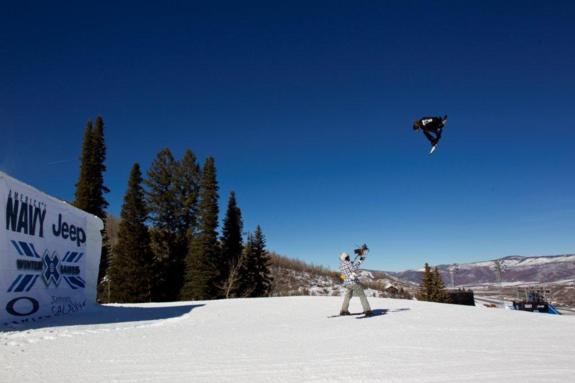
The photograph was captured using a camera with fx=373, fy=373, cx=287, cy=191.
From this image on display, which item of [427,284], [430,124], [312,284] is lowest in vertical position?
Answer: [427,284]

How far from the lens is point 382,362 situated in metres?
4.53

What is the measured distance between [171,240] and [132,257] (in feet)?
23.9

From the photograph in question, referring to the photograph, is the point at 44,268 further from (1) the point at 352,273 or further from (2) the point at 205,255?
(2) the point at 205,255

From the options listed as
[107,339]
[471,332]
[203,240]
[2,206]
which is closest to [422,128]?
[471,332]

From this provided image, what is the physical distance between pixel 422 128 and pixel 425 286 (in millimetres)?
39694

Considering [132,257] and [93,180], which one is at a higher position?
[93,180]

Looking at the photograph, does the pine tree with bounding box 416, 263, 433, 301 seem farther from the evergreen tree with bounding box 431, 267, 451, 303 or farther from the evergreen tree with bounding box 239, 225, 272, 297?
the evergreen tree with bounding box 239, 225, 272, 297

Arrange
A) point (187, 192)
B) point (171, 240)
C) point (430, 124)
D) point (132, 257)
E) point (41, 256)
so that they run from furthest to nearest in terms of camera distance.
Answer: point (187, 192)
point (171, 240)
point (132, 257)
point (41, 256)
point (430, 124)

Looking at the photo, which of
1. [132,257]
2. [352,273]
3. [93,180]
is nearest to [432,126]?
[352,273]

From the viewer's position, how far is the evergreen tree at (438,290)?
42.1 metres

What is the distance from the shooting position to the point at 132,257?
101ft

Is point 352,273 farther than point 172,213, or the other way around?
→ point 172,213

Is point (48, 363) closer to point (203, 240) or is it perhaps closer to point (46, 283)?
point (46, 283)

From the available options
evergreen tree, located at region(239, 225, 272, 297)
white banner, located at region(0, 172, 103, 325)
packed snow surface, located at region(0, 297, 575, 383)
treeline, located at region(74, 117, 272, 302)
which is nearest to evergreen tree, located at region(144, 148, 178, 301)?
treeline, located at region(74, 117, 272, 302)
